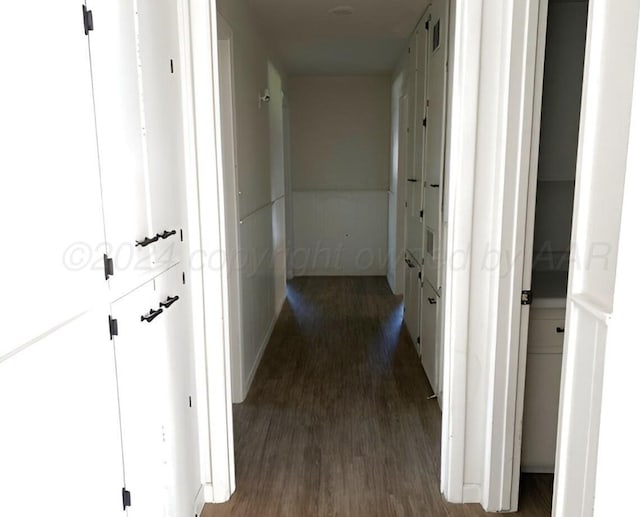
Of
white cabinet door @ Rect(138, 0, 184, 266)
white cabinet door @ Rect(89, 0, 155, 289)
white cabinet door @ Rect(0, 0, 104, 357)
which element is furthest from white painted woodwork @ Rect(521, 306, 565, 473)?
white cabinet door @ Rect(0, 0, 104, 357)

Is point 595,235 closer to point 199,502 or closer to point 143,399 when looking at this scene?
point 143,399

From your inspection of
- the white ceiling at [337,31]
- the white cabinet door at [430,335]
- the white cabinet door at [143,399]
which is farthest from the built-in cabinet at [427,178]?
the white cabinet door at [143,399]

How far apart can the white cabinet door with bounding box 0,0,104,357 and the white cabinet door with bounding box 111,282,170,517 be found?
0.79 ft

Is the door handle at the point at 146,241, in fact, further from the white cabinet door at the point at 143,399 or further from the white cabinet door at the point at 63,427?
the white cabinet door at the point at 63,427

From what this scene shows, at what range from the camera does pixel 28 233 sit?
3.26ft

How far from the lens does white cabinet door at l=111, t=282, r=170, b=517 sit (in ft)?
4.77

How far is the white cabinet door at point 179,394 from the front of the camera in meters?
1.83

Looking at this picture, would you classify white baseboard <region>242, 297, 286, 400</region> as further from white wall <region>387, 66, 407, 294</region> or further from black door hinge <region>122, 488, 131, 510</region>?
black door hinge <region>122, 488, 131, 510</region>

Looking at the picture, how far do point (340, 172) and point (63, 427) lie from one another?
6.19 metres

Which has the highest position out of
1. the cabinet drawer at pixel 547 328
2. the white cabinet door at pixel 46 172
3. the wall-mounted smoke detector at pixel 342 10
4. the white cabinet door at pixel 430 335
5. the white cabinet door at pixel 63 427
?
the wall-mounted smoke detector at pixel 342 10

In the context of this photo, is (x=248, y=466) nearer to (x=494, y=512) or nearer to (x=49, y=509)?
(x=494, y=512)

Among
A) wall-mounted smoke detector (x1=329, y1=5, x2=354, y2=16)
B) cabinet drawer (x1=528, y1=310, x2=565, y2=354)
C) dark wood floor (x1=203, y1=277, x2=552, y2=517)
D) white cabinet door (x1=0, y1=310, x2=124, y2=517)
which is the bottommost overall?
dark wood floor (x1=203, y1=277, x2=552, y2=517)

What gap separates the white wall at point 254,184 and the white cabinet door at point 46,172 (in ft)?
5.78

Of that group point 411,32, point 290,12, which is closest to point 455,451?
point 290,12
